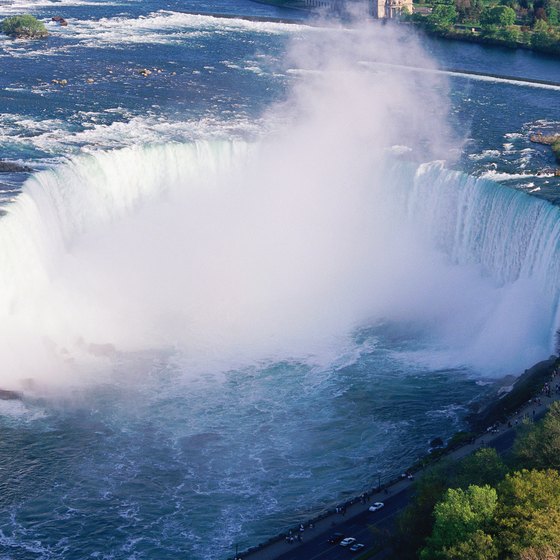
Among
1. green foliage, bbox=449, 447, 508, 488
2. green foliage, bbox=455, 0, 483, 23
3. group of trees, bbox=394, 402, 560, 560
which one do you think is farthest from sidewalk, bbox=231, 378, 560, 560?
green foliage, bbox=455, 0, 483, 23

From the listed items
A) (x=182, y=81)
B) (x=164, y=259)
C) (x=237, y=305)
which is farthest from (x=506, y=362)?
Result: (x=182, y=81)

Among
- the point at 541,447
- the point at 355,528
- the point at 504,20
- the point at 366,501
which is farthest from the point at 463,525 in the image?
the point at 504,20

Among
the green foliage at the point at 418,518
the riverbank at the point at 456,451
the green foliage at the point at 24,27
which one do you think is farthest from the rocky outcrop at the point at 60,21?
the green foliage at the point at 418,518

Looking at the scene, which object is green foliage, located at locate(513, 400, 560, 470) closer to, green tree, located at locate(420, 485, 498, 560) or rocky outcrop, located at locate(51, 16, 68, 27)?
green tree, located at locate(420, 485, 498, 560)

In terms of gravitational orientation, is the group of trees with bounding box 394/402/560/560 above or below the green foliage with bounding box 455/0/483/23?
below

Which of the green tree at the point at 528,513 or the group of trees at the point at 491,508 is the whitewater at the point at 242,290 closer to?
the group of trees at the point at 491,508

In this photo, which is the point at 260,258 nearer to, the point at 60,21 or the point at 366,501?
the point at 366,501
